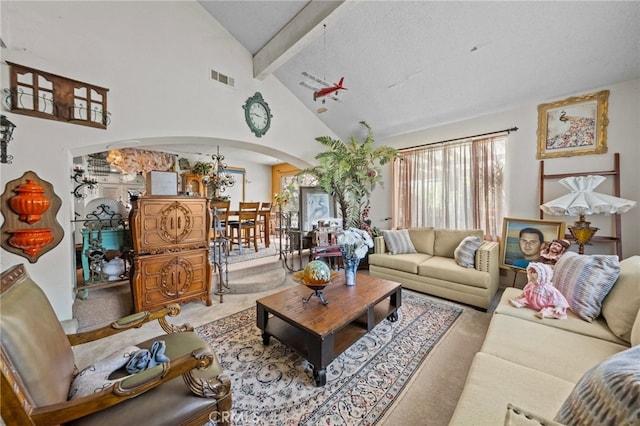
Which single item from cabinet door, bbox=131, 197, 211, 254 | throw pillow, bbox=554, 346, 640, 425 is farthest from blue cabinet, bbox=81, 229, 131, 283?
throw pillow, bbox=554, 346, 640, 425

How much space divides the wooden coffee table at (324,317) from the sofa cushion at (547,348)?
34.6 inches

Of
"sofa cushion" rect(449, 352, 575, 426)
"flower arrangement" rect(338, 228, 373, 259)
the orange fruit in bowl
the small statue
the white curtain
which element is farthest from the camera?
the white curtain

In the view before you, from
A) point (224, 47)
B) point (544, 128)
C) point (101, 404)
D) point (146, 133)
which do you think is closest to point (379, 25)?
point (224, 47)

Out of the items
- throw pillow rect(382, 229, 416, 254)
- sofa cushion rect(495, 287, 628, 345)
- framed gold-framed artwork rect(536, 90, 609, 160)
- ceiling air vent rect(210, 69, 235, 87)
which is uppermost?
ceiling air vent rect(210, 69, 235, 87)

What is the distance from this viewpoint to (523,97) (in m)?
3.27

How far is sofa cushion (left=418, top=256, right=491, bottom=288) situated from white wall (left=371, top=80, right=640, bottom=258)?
4.40 ft

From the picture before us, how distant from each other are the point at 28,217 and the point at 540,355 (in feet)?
13.3

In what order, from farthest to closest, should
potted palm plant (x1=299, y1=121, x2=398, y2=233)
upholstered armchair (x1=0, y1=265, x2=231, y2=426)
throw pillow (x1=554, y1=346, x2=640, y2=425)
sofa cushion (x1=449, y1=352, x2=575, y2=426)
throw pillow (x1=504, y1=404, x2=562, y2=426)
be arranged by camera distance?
potted palm plant (x1=299, y1=121, x2=398, y2=233)
sofa cushion (x1=449, y1=352, x2=575, y2=426)
upholstered armchair (x1=0, y1=265, x2=231, y2=426)
throw pillow (x1=504, y1=404, x2=562, y2=426)
throw pillow (x1=554, y1=346, x2=640, y2=425)

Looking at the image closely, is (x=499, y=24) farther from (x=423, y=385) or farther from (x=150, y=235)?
(x=150, y=235)

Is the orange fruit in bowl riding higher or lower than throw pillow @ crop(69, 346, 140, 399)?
higher

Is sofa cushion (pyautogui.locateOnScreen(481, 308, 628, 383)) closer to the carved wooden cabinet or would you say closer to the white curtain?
the white curtain

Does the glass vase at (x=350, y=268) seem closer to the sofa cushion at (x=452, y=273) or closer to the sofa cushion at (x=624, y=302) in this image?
the sofa cushion at (x=452, y=273)

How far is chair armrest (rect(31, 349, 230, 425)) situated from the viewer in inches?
31.8

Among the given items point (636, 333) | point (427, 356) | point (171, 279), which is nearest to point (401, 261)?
point (427, 356)
